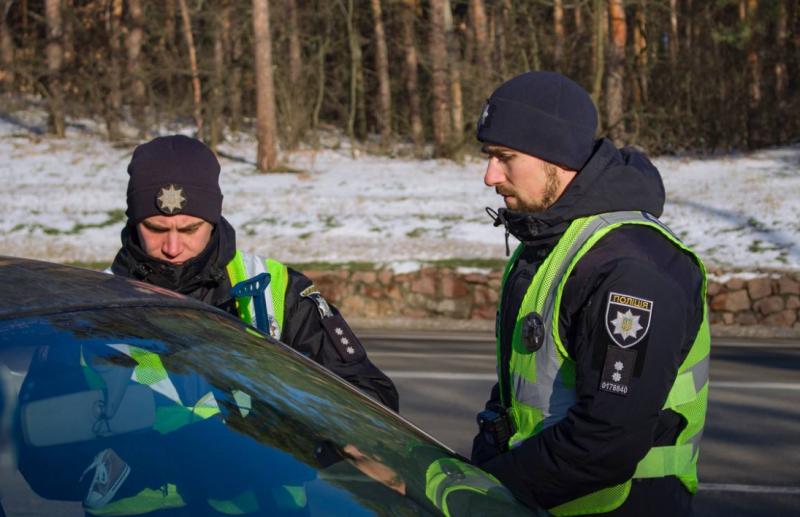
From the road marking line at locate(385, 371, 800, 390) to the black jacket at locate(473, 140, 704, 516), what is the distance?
6.02 metres

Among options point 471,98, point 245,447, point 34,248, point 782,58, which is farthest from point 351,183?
point 245,447

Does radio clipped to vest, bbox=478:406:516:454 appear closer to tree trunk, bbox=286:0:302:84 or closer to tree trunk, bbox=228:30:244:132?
tree trunk, bbox=228:30:244:132

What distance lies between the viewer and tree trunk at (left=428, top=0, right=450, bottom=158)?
80.9ft

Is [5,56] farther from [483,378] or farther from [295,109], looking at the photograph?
[483,378]

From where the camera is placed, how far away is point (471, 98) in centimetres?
2412

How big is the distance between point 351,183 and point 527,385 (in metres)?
17.9

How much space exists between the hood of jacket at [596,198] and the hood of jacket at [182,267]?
983mm

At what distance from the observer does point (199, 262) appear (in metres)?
3.03

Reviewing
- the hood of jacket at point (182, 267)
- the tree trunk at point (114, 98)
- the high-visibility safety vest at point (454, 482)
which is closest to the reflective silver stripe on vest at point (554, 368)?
the high-visibility safety vest at point (454, 482)

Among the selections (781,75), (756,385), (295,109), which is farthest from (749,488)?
(781,75)

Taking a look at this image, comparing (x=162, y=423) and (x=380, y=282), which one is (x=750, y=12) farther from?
(x=162, y=423)

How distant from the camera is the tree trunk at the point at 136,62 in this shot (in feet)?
90.8

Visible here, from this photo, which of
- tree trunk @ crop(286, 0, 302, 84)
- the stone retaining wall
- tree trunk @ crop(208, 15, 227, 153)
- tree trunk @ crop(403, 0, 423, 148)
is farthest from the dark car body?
tree trunk @ crop(286, 0, 302, 84)

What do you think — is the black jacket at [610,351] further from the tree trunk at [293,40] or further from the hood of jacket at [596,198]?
the tree trunk at [293,40]
